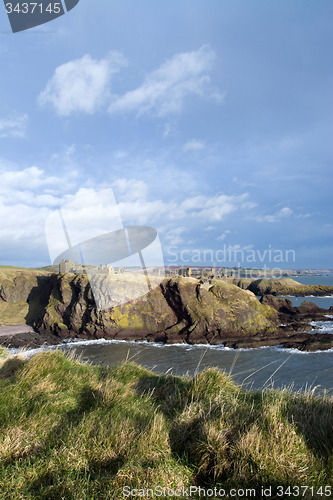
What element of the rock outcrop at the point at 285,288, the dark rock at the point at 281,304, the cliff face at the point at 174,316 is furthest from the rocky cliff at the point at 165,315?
the rock outcrop at the point at 285,288

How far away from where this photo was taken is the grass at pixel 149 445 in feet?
8.47

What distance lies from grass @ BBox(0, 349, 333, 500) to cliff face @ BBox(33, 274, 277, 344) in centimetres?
2608

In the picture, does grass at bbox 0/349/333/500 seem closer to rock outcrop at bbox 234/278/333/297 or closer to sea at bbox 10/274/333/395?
sea at bbox 10/274/333/395

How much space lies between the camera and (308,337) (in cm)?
2889

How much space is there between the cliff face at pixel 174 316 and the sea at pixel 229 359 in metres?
2.50

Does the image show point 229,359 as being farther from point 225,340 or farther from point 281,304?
point 281,304

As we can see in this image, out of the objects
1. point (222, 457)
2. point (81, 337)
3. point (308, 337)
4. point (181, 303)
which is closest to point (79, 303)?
point (81, 337)

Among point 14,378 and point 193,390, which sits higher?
point 14,378

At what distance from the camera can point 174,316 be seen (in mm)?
33156

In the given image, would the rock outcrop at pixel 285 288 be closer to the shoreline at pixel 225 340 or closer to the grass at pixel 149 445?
the shoreline at pixel 225 340

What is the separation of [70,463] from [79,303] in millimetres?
33133

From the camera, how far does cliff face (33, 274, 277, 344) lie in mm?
30453

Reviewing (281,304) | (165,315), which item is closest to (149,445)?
(165,315)

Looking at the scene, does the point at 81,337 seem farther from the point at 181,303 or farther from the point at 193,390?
the point at 193,390
